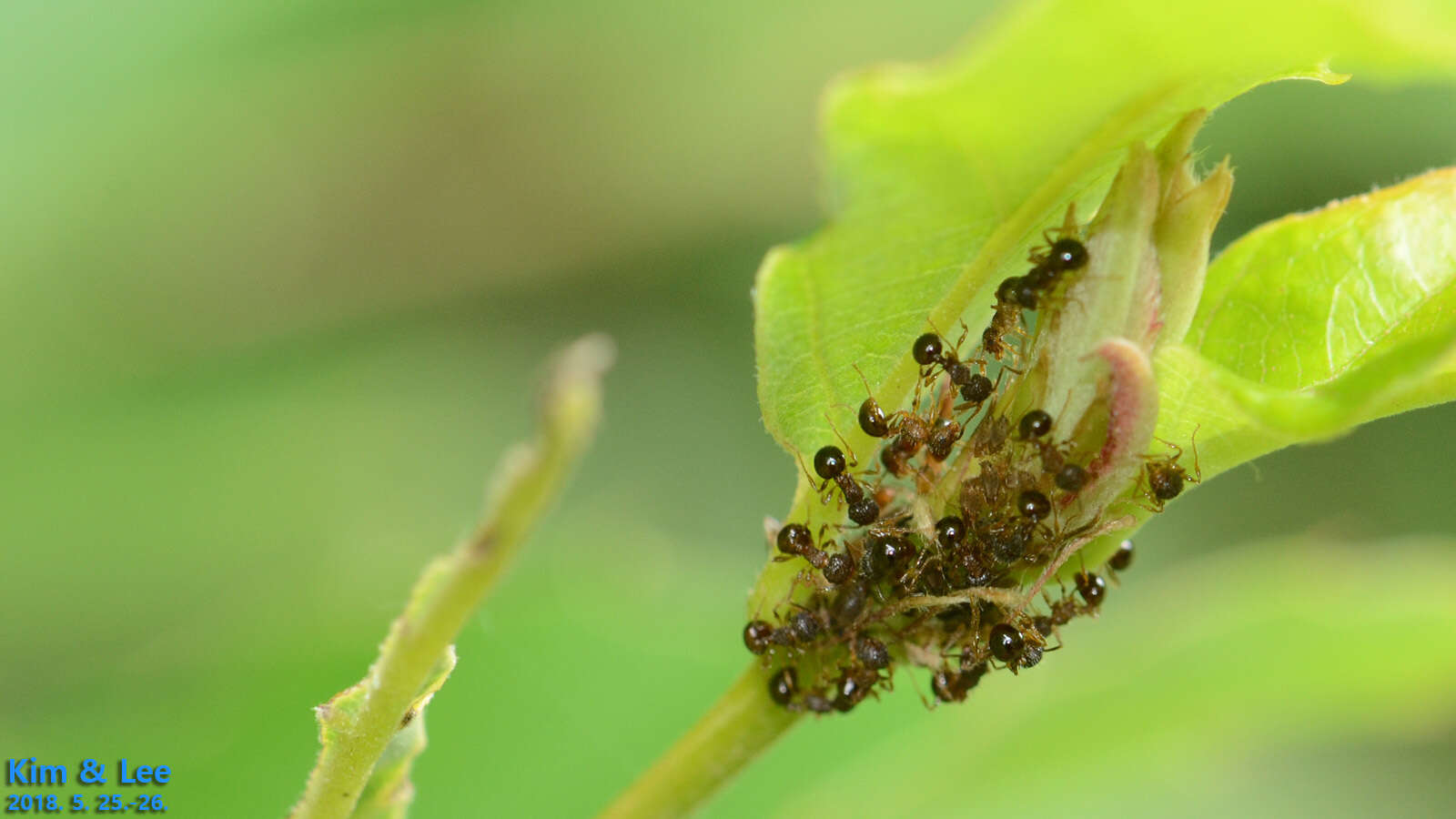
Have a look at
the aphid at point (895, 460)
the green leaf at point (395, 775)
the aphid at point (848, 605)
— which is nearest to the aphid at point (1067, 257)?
the aphid at point (895, 460)

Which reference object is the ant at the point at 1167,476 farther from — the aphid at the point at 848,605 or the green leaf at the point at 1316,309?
the aphid at the point at 848,605

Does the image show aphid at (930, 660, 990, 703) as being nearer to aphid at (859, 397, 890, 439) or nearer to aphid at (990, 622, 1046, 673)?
aphid at (990, 622, 1046, 673)

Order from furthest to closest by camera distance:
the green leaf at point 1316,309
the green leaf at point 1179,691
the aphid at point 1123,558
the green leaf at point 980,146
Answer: the green leaf at point 1179,691 → the aphid at point 1123,558 → the green leaf at point 1316,309 → the green leaf at point 980,146

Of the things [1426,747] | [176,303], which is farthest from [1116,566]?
[1426,747]

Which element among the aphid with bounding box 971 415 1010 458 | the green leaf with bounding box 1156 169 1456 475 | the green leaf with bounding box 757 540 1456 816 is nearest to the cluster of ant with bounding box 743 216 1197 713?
the aphid with bounding box 971 415 1010 458

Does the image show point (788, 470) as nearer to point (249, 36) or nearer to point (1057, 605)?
A: point (249, 36)

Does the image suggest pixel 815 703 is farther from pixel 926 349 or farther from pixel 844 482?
pixel 926 349

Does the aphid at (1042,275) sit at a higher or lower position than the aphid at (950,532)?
higher
